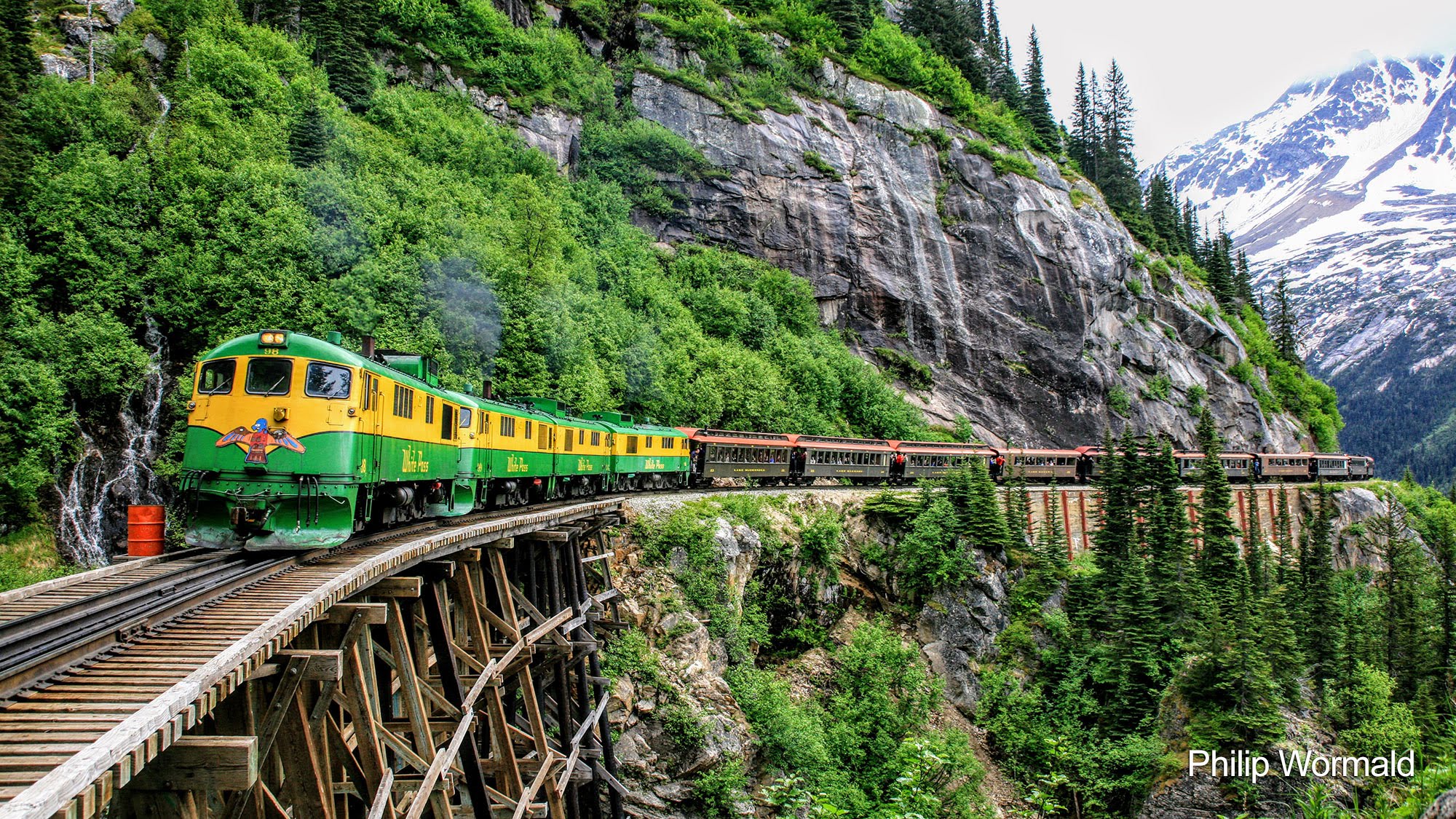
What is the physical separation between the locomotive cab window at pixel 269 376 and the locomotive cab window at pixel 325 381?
262 mm

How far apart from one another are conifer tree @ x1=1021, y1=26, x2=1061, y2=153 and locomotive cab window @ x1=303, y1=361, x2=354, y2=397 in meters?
79.9

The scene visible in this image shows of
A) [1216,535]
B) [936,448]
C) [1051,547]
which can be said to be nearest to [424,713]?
[1051,547]

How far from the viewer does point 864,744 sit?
2650 centimetres

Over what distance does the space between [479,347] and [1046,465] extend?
36.1 metres

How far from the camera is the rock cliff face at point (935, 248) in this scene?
61500 mm

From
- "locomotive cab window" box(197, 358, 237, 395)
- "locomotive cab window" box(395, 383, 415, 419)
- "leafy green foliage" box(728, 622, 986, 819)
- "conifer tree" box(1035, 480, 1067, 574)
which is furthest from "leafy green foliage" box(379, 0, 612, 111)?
"locomotive cab window" box(197, 358, 237, 395)

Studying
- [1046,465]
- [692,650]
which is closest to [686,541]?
[692,650]

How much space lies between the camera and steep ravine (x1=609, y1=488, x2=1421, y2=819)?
20391 millimetres

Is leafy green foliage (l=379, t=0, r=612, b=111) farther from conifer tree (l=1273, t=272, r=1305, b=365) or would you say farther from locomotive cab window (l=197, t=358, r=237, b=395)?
conifer tree (l=1273, t=272, r=1305, b=365)

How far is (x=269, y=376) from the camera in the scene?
1228 centimetres

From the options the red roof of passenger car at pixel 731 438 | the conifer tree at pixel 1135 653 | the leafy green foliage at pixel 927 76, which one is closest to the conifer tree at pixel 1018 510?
the conifer tree at pixel 1135 653

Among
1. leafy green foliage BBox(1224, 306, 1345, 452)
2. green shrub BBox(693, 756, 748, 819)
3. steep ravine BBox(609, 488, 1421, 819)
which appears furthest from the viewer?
leafy green foliage BBox(1224, 306, 1345, 452)

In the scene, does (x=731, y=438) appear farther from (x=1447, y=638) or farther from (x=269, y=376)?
(x=1447, y=638)

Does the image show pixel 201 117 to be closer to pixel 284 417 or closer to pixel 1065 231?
pixel 284 417
